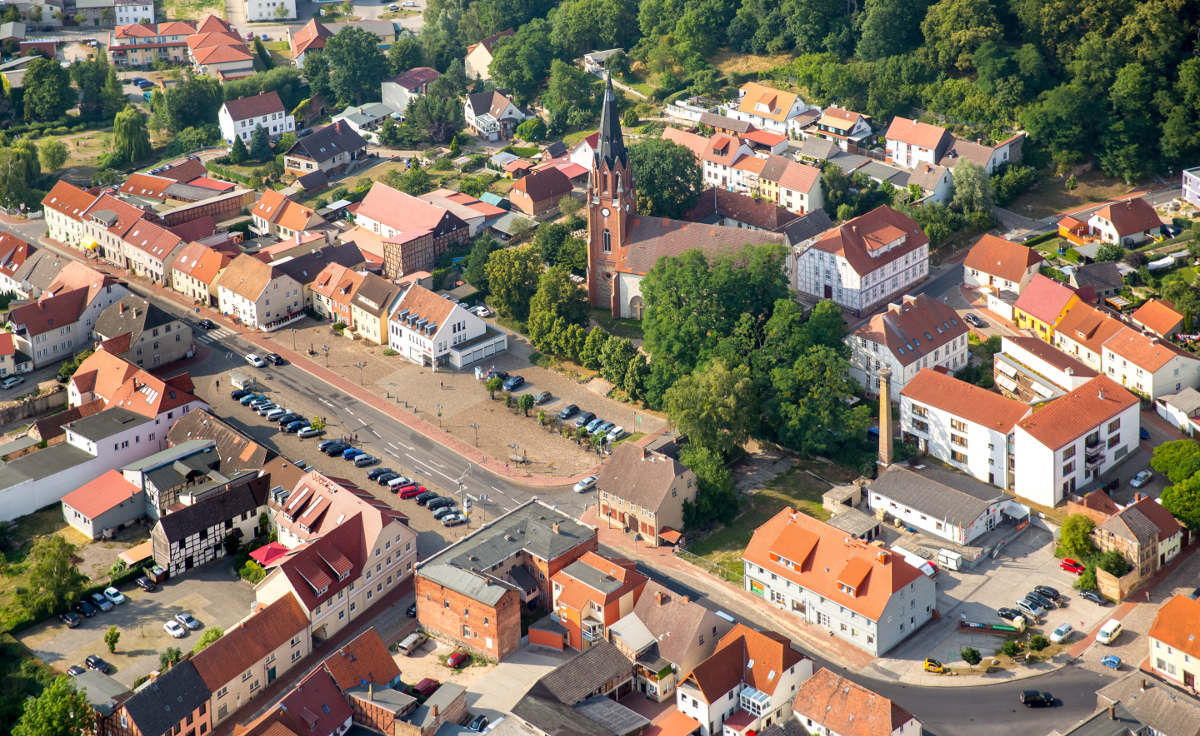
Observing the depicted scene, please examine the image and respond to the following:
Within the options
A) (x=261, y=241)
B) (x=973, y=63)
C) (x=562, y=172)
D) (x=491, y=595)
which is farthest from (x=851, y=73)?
(x=491, y=595)

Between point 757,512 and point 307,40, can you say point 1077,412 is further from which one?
point 307,40

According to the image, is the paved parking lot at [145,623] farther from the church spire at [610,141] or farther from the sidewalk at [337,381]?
the church spire at [610,141]

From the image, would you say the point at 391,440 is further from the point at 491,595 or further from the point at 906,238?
the point at 906,238

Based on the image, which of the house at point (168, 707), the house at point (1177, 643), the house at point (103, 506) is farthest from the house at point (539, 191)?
the house at point (1177, 643)

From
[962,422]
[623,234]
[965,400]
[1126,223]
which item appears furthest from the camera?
[1126,223]

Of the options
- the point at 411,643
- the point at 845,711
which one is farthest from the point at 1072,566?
the point at 411,643

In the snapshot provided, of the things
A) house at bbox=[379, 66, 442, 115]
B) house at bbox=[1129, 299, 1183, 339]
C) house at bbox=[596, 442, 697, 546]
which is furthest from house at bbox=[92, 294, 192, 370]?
house at bbox=[1129, 299, 1183, 339]
